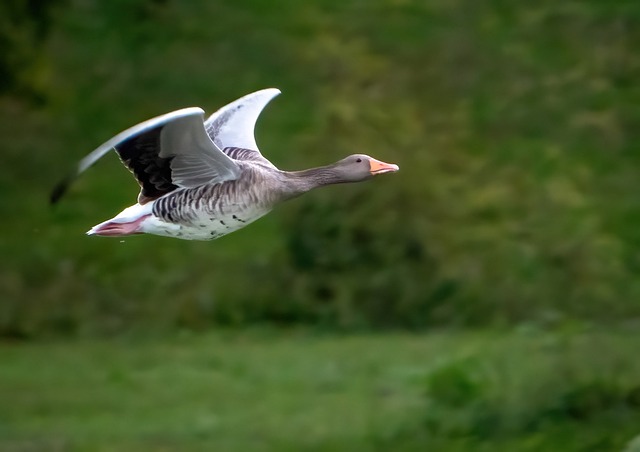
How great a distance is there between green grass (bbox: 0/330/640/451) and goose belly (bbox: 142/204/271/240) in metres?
3.52

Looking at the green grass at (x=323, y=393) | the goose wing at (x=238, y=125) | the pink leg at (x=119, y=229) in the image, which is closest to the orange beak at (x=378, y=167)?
the goose wing at (x=238, y=125)

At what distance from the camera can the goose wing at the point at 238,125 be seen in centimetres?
1009

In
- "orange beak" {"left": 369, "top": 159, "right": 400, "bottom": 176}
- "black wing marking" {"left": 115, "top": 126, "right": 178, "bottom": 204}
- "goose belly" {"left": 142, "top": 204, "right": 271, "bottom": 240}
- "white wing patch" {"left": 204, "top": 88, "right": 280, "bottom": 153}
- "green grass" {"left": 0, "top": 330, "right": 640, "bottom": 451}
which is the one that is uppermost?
"white wing patch" {"left": 204, "top": 88, "right": 280, "bottom": 153}

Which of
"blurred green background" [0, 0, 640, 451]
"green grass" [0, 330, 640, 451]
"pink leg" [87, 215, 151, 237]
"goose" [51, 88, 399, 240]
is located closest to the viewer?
"goose" [51, 88, 399, 240]

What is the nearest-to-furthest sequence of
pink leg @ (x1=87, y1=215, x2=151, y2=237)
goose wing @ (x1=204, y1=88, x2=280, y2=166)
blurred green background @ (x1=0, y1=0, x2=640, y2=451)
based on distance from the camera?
1. pink leg @ (x1=87, y1=215, x2=151, y2=237)
2. goose wing @ (x1=204, y1=88, x2=280, y2=166)
3. blurred green background @ (x1=0, y1=0, x2=640, y2=451)

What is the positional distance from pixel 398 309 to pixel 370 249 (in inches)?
26.2

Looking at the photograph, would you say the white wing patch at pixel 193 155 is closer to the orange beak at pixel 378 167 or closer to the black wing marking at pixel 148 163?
the black wing marking at pixel 148 163

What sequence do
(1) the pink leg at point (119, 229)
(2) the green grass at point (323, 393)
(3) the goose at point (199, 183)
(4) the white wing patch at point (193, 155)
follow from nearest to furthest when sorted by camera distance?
(4) the white wing patch at point (193, 155) → (3) the goose at point (199, 183) → (1) the pink leg at point (119, 229) → (2) the green grass at point (323, 393)

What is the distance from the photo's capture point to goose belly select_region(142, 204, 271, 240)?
29.8 feet

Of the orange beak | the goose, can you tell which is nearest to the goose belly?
the goose

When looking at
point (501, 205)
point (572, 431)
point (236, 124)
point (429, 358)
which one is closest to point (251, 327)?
point (429, 358)

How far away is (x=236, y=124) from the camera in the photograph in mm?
10250

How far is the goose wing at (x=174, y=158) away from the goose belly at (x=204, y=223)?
22 cm

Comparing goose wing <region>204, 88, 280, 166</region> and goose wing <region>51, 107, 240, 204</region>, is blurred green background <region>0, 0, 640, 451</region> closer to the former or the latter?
goose wing <region>204, 88, 280, 166</region>
